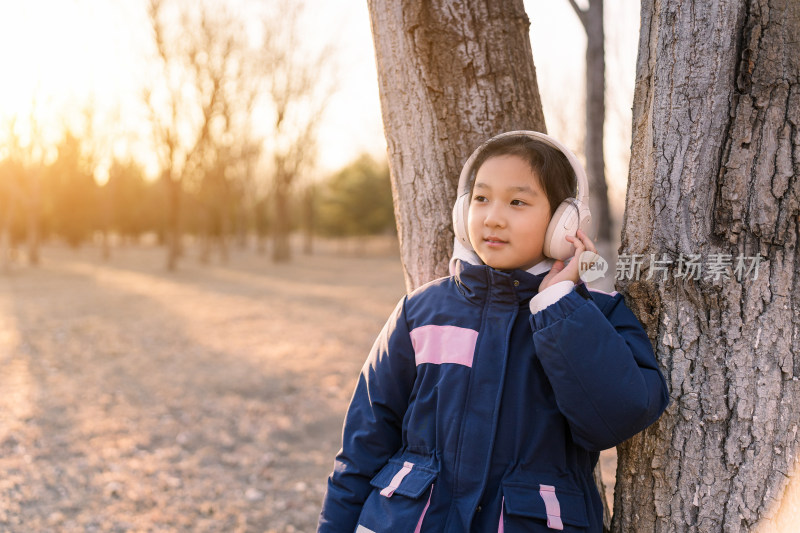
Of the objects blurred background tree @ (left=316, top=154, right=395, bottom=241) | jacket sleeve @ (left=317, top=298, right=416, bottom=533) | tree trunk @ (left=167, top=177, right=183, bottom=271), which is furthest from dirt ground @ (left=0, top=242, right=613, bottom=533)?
blurred background tree @ (left=316, top=154, right=395, bottom=241)

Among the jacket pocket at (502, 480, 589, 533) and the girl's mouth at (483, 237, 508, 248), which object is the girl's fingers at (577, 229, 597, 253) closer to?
the girl's mouth at (483, 237, 508, 248)

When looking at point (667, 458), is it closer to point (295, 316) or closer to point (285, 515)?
point (285, 515)

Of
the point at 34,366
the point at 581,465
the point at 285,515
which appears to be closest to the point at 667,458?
the point at 581,465

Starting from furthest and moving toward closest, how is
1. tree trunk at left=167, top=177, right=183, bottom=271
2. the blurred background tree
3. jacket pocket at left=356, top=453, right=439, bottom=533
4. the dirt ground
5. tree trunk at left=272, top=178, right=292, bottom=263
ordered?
1. the blurred background tree
2. tree trunk at left=272, top=178, right=292, bottom=263
3. tree trunk at left=167, top=177, right=183, bottom=271
4. the dirt ground
5. jacket pocket at left=356, top=453, right=439, bottom=533

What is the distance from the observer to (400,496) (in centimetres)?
165

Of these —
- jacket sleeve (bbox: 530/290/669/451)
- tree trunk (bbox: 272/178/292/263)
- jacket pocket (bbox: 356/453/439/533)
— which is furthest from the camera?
tree trunk (bbox: 272/178/292/263)

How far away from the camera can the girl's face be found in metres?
1.70

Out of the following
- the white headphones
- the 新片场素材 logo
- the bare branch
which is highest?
the bare branch

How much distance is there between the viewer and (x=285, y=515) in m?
3.90

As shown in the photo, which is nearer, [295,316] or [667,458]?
[667,458]

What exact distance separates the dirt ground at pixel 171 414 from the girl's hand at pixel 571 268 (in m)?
2.83

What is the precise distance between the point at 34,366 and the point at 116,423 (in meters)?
3.04

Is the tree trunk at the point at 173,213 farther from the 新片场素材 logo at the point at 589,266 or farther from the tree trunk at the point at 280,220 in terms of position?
the 新片场素材 logo at the point at 589,266

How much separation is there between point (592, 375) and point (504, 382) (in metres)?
0.25
